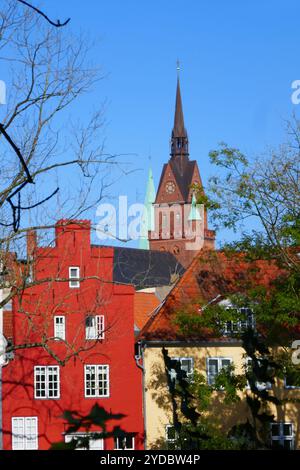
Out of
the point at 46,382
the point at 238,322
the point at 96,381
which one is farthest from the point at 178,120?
the point at 238,322

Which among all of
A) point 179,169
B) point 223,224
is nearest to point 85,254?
point 223,224

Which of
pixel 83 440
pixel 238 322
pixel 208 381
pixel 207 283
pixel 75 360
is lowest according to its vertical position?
pixel 208 381

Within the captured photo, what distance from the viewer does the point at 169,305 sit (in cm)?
3609

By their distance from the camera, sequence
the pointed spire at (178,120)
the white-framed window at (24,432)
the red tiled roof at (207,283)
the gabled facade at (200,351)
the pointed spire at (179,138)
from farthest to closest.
A: the pointed spire at (179,138), the pointed spire at (178,120), the white-framed window at (24,432), the gabled facade at (200,351), the red tiled roof at (207,283)

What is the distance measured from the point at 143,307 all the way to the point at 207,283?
965 centimetres

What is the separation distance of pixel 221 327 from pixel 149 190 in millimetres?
145130

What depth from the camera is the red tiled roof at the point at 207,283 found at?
91.0ft

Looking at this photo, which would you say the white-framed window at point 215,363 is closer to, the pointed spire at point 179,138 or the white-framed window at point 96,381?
the white-framed window at point 96,381

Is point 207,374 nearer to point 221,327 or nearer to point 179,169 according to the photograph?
point 221,327

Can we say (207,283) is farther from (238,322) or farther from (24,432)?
(238,322)

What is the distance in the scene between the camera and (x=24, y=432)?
33125 mm

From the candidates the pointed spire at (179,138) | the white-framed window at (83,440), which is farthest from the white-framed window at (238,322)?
the pointed spire at (179,138)

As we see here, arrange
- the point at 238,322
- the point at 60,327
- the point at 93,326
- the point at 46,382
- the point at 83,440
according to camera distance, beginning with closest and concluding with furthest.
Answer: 1. the point at 83,440
2. the point at 238,322
3. the point at 46,382
4. the point at 93,326
5. the point at 60,327

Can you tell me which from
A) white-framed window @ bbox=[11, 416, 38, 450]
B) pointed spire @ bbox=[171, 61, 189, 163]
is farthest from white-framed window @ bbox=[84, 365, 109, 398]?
pointed spire @ bbox=[171, 61, 189, 163]
